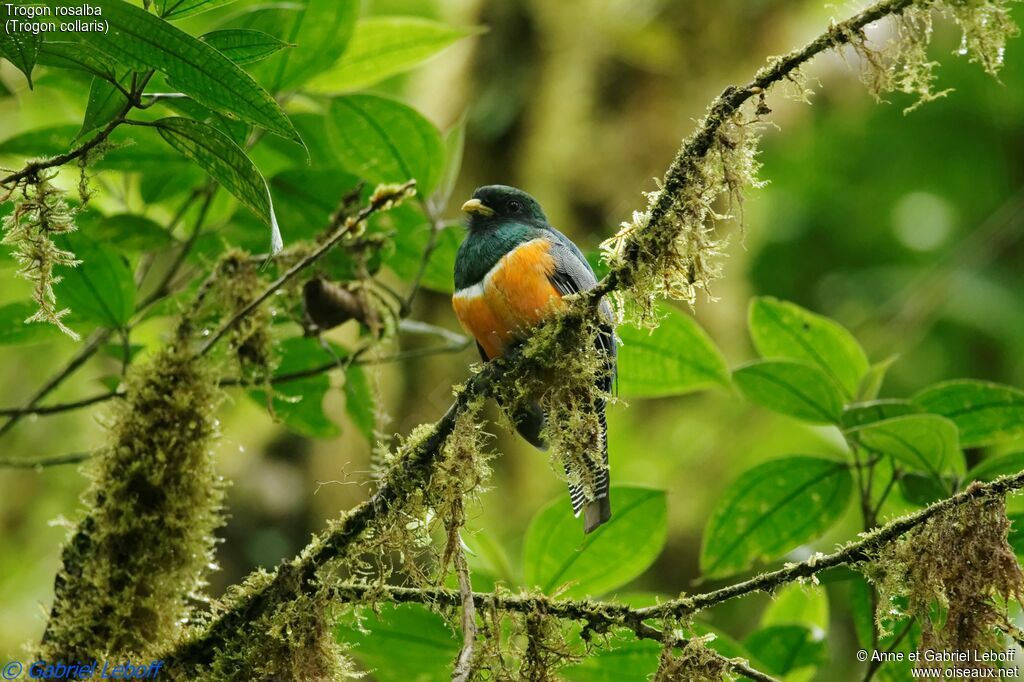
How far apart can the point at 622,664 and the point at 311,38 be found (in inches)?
68.1

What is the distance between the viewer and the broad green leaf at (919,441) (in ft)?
6.18

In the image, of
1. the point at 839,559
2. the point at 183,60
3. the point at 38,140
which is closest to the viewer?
the point at 183,60

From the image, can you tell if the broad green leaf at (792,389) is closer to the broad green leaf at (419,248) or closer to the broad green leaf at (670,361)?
the broad green leaf at (670,361)

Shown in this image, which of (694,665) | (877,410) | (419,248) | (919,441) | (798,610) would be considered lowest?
(694,665)

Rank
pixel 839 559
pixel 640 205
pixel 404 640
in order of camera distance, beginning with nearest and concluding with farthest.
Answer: pixel 839 559 < pixel 404 640 < pixel 640 205

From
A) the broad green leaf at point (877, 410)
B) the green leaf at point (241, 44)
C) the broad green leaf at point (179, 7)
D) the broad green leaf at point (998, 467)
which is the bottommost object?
the broad green leaf at point (998, 467)

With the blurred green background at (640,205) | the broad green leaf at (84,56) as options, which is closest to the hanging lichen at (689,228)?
the broad green leaf at (84,56)

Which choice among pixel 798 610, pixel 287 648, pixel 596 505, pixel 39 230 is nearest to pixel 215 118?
pixel 39 230

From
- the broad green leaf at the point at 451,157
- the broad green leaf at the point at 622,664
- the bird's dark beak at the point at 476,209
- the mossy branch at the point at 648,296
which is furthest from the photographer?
the bird's dark beak at the point at 476,209

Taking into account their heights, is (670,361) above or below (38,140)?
below

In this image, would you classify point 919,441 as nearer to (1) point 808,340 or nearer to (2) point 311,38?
(1) point 808,340

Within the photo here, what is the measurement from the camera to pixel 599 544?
2.20m

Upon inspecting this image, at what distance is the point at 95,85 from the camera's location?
163 centimetres

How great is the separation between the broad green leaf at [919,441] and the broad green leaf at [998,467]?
54 mm
